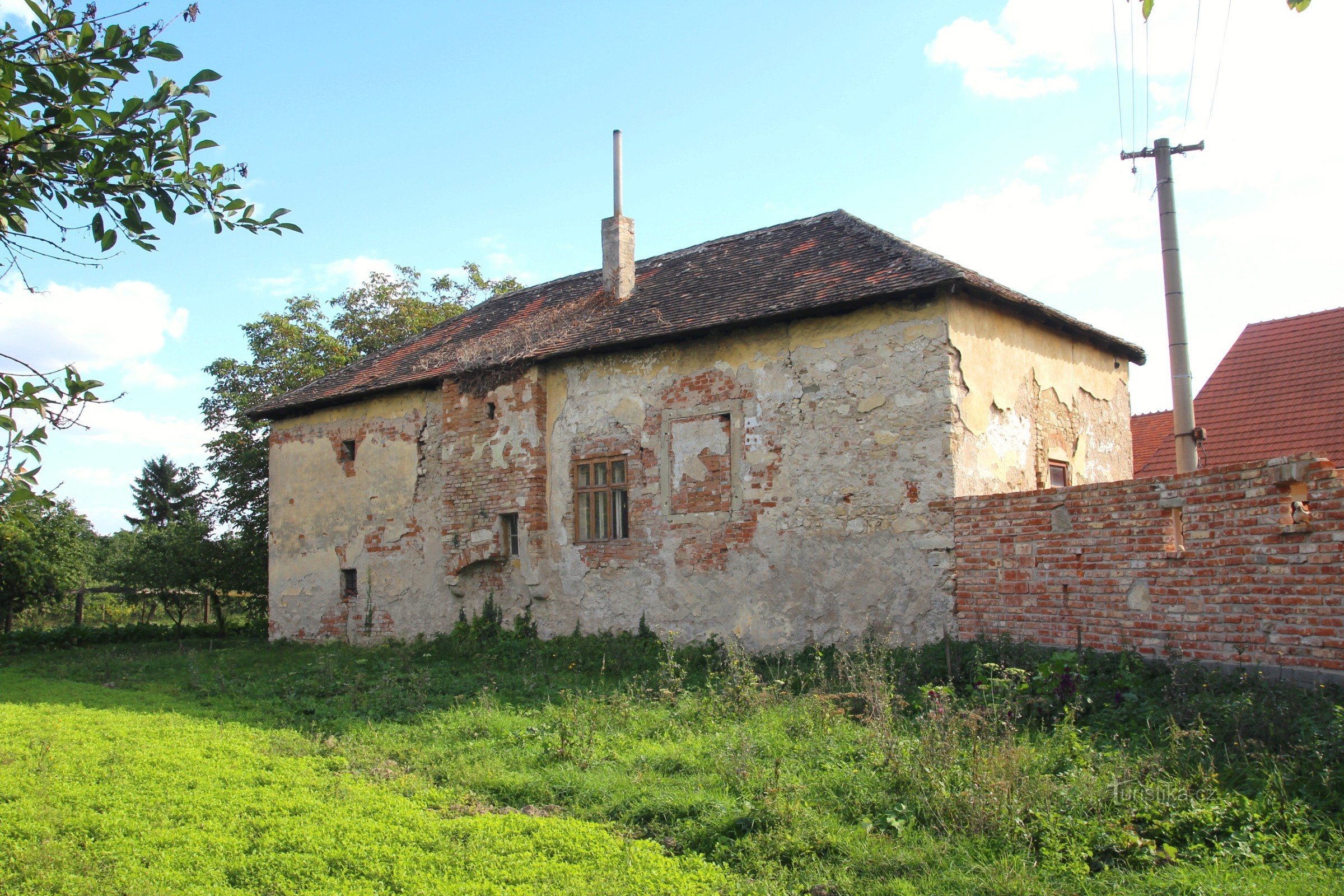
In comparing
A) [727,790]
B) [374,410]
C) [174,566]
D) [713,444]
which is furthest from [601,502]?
[174,566]

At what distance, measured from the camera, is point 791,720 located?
754cm

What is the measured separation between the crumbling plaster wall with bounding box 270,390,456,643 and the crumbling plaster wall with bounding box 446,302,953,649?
2.60 meters

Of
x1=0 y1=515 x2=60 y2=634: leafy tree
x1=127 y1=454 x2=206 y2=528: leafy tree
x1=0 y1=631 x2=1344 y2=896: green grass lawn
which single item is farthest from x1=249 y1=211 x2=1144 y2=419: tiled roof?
x1=127 y1=454 x2=206 y2=528: leafy tree

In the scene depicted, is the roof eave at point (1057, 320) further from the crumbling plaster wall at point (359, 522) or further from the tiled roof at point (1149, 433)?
the crumbling plaster wall at point (359, 522)

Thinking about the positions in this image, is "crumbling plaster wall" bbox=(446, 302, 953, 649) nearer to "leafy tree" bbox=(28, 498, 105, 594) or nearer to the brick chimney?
the brick chimney

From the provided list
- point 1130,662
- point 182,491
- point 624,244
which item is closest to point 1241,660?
point 1130,662

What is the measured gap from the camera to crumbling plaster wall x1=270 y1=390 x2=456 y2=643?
1532cm

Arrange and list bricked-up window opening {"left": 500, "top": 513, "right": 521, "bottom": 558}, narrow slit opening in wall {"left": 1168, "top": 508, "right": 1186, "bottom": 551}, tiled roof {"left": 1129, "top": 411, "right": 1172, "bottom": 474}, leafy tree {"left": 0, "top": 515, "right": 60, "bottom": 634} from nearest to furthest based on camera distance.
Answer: narrow slit opening in wall {"left": 1168, "top": 508, "right": 1186, "bottom": 551}
bricked-up window opening {"left": 500, "top": 513, "right": 521, "bottom": 558}
leafy tree {"left": 0, "top": 515, "right": 60, "bottom": 634}
tiled roof {"left": 1129, "top": 411, "right": 1172, "bottom": 474}

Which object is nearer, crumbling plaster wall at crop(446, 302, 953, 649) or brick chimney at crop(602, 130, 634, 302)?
crumbling plaster wall at crop(446, 302, 953, 649)

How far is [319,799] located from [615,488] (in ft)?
24.0

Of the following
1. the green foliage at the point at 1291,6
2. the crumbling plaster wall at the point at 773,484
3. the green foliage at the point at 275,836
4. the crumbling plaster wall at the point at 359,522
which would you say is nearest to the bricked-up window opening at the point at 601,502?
the crumbling plaster wall at the point at 773,484

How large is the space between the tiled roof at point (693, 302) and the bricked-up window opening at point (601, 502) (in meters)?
1.73

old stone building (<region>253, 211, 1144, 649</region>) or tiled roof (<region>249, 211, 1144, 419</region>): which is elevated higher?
tiled roof (<region>249, 211, 1144, 419</region>)

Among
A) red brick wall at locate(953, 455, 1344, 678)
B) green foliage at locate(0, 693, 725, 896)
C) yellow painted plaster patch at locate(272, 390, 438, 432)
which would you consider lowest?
green foliage at locate(0, 693, 725, 896)
